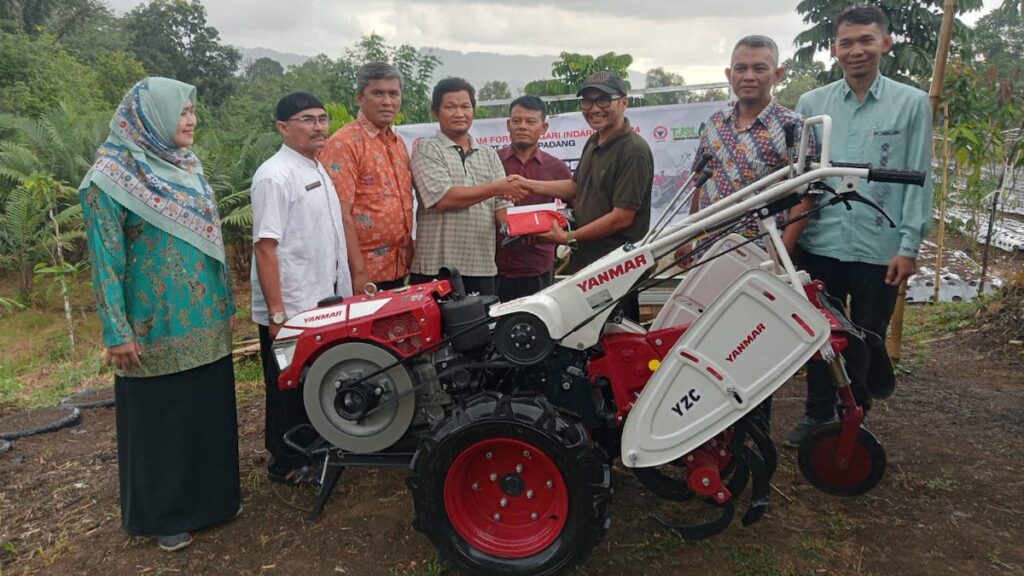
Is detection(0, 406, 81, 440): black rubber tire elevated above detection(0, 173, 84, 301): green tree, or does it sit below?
below

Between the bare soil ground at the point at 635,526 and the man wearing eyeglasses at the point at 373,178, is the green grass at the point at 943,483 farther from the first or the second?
the man wearing eyeglasses at the point at 373,178

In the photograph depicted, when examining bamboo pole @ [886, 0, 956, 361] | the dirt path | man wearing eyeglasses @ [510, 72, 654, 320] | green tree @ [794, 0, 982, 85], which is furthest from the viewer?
green tree @ [794, 0, 982, 85]

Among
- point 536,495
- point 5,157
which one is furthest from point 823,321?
point 5,157

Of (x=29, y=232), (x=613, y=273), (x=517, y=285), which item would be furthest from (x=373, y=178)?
(x=29, y=232)

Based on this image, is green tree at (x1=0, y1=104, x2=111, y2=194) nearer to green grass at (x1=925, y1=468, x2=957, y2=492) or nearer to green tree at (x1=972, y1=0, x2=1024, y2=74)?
green grass at (x1=925, y1=468, x2=957, y2=492)

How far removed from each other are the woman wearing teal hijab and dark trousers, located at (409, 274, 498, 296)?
110 cm

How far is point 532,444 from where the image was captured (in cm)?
255

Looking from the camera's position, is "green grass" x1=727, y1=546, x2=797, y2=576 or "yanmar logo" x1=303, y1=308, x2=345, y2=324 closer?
"green grass" x1=727, y1=546, x2=797, y2=576

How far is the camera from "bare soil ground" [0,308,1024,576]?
281 cm

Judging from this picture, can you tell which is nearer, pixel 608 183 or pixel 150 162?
pixel 150 162

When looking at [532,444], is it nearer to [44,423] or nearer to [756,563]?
[756,563]

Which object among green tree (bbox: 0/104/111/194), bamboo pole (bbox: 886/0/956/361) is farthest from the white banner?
green tree (bbox: 0/104/111/194)

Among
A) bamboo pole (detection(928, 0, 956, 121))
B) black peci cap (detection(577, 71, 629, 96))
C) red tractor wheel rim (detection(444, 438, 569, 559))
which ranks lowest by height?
red tractor wheel rim (detection(444, 438, 569, 559))

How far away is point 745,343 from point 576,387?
→ 69 cm
